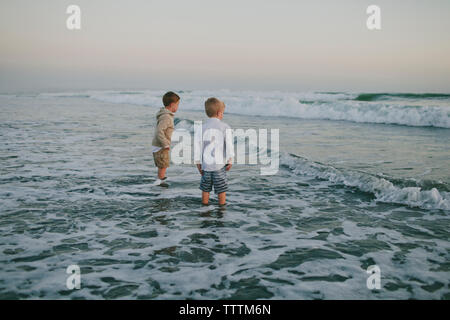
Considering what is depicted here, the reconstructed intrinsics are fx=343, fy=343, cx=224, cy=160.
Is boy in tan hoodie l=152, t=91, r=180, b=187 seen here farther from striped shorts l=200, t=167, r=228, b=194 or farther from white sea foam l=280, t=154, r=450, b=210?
white sea foam l=280, t=154, r=450, b=210

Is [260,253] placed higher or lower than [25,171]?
→ lower

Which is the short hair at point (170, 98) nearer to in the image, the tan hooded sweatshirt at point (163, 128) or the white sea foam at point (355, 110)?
the tan hooded sweatshirt at point (163, 128)

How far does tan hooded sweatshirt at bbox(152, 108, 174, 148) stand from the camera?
6.36 metres

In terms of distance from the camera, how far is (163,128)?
639cm

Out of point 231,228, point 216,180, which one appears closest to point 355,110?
point 216,180

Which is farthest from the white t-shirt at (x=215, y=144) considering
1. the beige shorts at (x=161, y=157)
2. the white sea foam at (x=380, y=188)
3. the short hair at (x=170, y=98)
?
the white sea foam at (x=380, y=188)

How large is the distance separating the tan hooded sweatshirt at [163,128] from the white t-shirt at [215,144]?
5.13 feet

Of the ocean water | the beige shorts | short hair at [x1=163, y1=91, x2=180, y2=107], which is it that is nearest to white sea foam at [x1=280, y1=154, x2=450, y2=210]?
the ocean water

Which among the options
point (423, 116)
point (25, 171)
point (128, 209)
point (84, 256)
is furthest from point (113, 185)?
point (423, 116)

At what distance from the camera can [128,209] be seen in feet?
17.2

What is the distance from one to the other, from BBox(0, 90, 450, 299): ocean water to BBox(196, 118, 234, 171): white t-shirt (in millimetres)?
783
